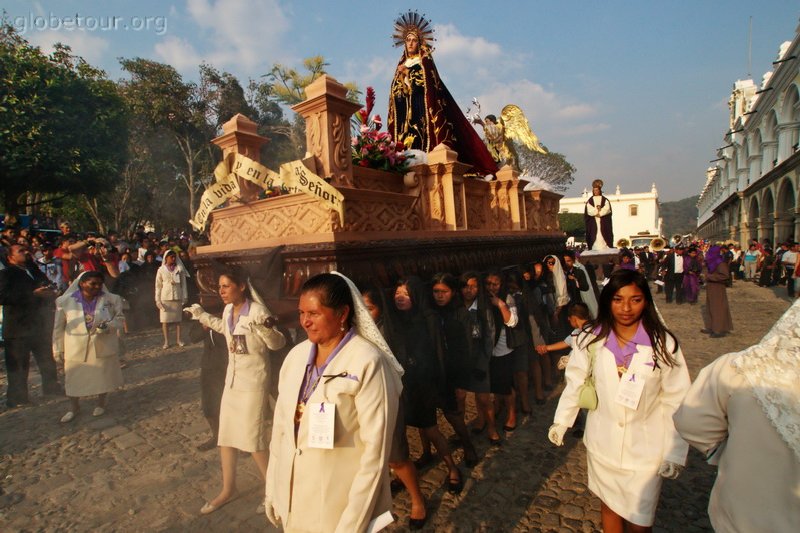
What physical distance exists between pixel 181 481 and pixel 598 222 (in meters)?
9.08

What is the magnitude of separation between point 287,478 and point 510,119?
312 inches

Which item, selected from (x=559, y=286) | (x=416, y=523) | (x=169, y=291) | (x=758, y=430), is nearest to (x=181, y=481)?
(x=416, y=523)

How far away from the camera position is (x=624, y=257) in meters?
8.27

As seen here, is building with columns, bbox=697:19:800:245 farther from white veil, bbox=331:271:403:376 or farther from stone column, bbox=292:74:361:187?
white veil, bbox=331:271:403:376

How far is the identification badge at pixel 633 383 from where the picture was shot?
235 centimetres

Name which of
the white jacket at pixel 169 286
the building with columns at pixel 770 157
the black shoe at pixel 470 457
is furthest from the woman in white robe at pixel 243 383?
the building with columns at pixel 770 157

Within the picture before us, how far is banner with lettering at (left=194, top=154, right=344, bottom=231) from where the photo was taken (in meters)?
3.58

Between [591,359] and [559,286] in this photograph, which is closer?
[591,359]

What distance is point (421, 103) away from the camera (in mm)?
7219

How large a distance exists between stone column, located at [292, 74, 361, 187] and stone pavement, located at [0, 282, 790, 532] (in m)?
2.94

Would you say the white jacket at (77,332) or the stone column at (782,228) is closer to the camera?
the white jacket at (77,332)

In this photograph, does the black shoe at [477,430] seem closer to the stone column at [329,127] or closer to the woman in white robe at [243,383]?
the woman in white robe at [243,383]

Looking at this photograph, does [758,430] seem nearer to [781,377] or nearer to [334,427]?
[781,377]

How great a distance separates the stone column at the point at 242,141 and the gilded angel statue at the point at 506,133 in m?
4.66
